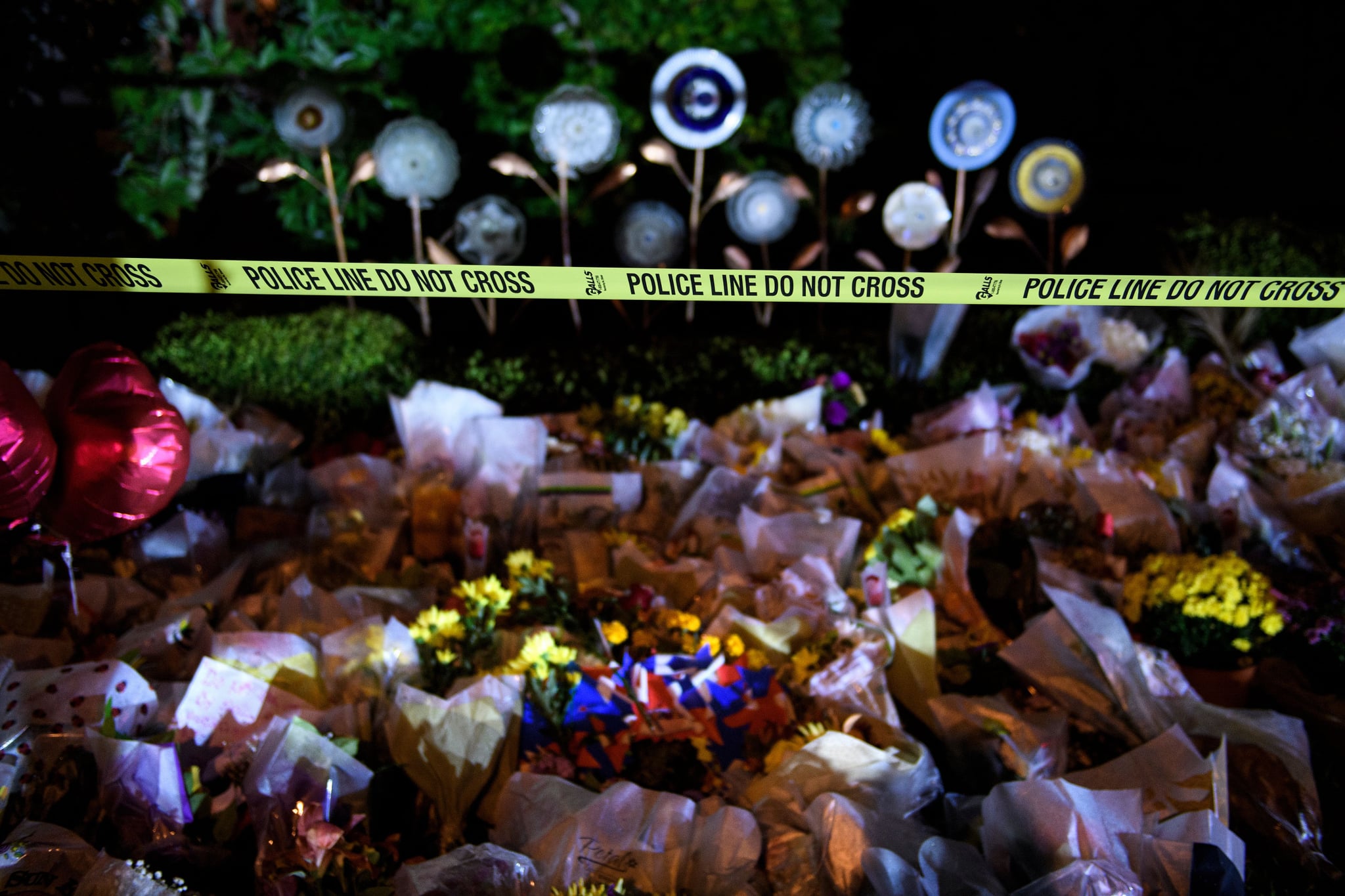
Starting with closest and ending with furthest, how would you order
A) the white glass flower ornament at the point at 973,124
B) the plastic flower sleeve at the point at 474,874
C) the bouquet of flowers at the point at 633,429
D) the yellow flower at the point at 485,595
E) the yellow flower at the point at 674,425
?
the plastic flower sleeve at the point at 474,874 → the yellow flower at the point at 485,595 → the bouquet of flowers at the point at 633,429 → the yellow flower at the point at 674,425 → the white glass flower ornament at the point at 973,124

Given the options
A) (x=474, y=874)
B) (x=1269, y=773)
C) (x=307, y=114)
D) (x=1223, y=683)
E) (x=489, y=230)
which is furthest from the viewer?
(x=307, y=114)

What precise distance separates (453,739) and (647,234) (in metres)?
2.96

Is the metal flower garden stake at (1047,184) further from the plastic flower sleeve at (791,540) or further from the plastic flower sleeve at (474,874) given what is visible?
the plastic flower sleeve at (474,874)

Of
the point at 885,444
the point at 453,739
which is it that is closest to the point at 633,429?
the point at 885,444

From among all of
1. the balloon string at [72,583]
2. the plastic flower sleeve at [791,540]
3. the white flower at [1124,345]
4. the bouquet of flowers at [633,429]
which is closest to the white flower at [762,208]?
the bouquet of flowers at [633,429]

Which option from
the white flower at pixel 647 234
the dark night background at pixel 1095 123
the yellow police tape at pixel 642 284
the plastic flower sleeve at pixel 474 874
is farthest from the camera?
the dark night background at pixel 1095 123

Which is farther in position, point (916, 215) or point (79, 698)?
point (916, 215)

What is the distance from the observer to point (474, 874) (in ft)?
5.15

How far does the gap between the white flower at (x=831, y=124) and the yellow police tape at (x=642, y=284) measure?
100 inches

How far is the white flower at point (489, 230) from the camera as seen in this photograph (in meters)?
4.13

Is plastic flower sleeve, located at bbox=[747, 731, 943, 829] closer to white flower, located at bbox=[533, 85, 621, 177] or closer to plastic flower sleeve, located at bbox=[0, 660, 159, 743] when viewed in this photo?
plastic flower sleeve, located at bbox=[0, 660, 159, 743]

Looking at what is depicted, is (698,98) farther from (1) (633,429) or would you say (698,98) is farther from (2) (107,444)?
(2) (107,444)

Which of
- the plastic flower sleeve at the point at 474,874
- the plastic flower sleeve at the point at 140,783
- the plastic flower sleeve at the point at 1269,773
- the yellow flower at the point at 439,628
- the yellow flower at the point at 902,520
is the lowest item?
the plastic flower sleeve at the point at 1269,773

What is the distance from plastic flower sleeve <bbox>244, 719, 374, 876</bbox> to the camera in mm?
1644
